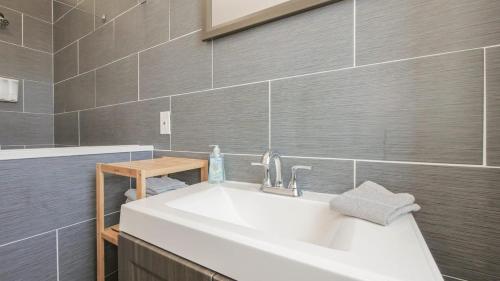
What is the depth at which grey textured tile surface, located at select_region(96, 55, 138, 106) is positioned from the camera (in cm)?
128

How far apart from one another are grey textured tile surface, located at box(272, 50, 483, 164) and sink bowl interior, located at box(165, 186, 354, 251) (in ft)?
0.57

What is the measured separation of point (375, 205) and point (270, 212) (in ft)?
1.02

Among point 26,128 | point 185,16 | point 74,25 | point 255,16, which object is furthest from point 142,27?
point 26,128

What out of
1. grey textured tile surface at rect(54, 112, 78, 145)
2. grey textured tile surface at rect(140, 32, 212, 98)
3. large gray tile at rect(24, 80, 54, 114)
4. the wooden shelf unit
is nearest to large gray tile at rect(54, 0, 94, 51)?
large gray tile at rect(24, 80, 54, 114)

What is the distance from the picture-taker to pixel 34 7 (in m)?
1.74

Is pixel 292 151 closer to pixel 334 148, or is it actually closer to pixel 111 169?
pixel 334 148

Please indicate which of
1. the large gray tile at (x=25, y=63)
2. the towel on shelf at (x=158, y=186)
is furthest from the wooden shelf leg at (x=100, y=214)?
the large gray tile at (x=25, y=63)

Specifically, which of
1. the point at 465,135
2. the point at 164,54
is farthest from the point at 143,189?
the point at 465,135

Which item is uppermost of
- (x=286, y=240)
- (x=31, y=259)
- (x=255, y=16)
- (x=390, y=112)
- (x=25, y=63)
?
(x=25, y=63)

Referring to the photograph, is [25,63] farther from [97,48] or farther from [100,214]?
[100,214]

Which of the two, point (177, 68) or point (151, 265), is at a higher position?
point (177, 68)

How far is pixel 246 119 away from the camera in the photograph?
873 millimetres

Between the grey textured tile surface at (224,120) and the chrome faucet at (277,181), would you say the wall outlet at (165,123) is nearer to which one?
the grey textured tile surface at (224,120)

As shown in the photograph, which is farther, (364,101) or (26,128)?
(26,128)
